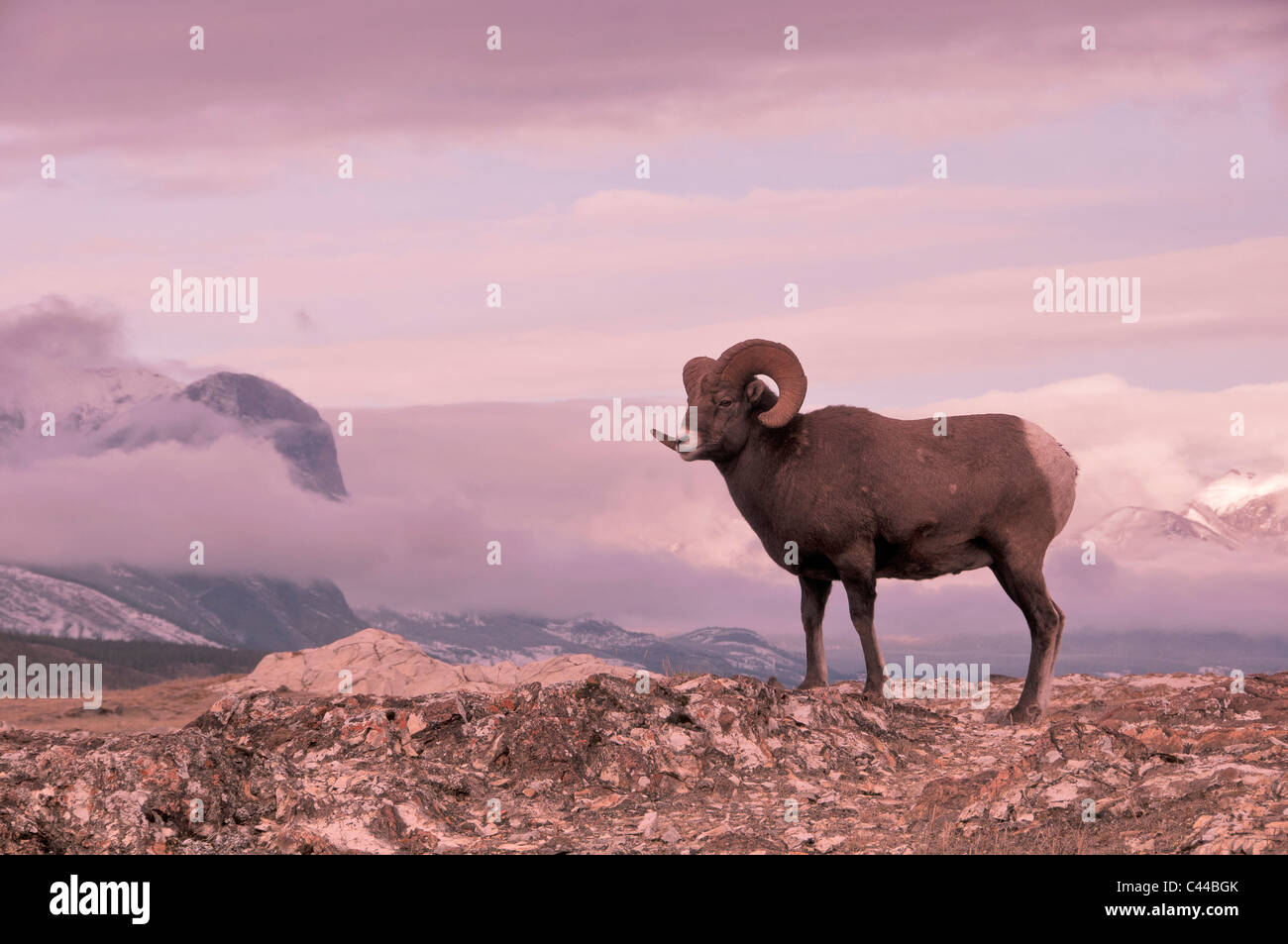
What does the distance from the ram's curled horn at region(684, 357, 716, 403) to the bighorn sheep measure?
2 centimetres

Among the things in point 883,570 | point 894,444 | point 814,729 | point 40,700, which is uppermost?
point 894,444

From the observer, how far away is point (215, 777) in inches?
509

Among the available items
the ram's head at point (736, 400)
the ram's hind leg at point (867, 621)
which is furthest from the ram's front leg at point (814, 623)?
the ram's head at point (736, 400)

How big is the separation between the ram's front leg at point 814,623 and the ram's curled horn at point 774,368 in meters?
2.10

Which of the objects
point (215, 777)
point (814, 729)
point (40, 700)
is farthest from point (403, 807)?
point (40, 700)

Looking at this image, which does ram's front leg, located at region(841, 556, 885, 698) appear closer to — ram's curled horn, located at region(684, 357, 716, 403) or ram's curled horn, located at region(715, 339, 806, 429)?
ram's curled horn, located at region(715, 339, 806, 429)

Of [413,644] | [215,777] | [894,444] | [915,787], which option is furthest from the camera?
[413,644]

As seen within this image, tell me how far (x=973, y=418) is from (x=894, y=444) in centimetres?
140

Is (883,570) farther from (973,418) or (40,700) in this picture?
(40,700)

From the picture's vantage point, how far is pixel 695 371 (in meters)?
18.5

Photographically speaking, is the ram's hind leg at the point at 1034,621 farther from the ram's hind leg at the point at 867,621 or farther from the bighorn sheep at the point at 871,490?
the ram's hind leg at the point at 867,621

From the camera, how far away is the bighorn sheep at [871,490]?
17594 millimetres

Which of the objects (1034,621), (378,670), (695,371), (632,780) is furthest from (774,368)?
(378,670)

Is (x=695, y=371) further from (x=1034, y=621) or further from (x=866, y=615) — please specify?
(x=1034, y=621)
